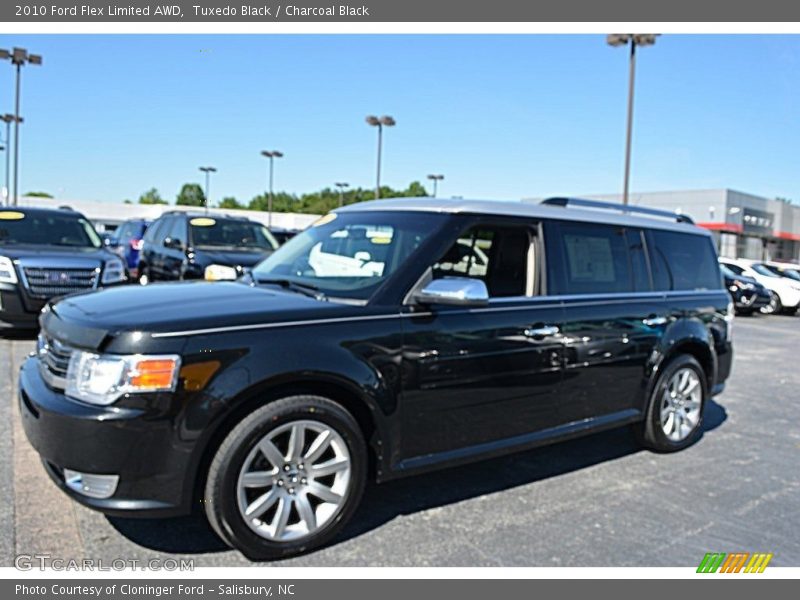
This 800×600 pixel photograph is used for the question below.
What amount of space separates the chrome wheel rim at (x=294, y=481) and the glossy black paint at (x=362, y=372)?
0.20 metres

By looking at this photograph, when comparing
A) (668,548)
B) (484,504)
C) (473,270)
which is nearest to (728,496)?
(668,548)

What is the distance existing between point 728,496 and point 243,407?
325cm

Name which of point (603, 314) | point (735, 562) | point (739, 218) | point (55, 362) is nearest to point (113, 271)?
Result: point (55, 362)

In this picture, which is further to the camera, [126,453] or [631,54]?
[631,54]

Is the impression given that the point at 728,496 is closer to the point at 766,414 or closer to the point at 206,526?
the point at 766,414

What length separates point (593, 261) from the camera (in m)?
4.67

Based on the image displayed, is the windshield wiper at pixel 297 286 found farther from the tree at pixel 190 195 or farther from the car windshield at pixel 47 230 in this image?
the tree at pixel 190 195

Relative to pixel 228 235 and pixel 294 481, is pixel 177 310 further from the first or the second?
pixel 228 235

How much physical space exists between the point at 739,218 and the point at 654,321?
4626cm

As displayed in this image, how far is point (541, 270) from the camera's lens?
4301 millimetres

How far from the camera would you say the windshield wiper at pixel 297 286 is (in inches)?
145

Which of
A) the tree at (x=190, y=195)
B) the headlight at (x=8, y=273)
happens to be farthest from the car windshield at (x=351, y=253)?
the tree at (x=190, y=195)

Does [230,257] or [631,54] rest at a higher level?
[631,54]

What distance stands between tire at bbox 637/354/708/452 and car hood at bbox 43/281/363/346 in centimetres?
280
